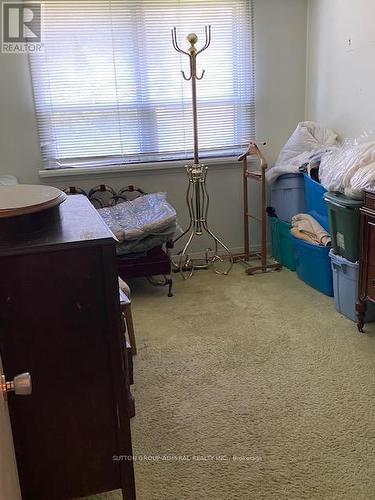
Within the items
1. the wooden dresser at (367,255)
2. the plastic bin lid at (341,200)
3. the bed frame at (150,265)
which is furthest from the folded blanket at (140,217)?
the wooden dresser at (367,255)

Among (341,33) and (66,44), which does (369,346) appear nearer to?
(341,33)

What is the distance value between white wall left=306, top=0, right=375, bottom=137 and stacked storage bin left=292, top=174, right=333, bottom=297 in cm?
54

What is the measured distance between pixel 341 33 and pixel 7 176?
265 cm

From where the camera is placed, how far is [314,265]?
338cm

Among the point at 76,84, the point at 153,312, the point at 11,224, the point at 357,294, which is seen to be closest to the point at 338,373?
the point at 357,294

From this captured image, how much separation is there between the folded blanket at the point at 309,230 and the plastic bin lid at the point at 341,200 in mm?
414

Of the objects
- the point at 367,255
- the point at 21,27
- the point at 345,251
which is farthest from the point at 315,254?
the point at 21,27

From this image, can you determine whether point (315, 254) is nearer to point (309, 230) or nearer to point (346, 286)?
point (309, 230)

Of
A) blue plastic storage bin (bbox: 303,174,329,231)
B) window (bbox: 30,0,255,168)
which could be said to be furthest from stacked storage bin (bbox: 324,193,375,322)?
window (bbox: 30,0,255,168)

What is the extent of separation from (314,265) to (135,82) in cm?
195

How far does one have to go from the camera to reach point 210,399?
2.21 metres

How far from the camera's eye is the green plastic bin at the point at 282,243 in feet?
12.4

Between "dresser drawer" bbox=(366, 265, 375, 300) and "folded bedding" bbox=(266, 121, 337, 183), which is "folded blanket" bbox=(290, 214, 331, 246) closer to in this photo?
"folded bedding" bbox=(266, 121, 337, 183)

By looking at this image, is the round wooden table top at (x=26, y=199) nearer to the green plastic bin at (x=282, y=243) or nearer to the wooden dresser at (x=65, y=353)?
the wooden dresser at (x=65, y=353)
